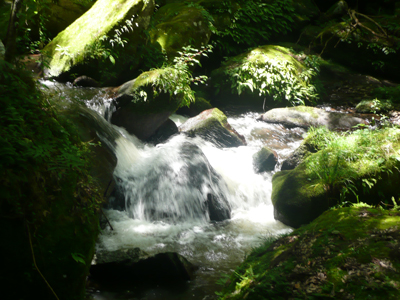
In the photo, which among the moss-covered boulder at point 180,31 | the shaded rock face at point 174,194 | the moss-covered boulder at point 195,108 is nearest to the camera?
the shaded rock face at point 174,194

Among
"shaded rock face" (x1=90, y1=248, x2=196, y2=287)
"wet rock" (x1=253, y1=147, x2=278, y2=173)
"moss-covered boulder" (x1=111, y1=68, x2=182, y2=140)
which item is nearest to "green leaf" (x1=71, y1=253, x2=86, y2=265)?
"shaded rock face" (x1=90, y1=248, x2=196, y2=287)

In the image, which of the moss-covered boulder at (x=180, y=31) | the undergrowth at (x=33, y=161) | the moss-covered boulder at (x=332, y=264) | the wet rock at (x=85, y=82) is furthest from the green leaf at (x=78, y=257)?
the moss-covered boulder at (x=180, y=31)

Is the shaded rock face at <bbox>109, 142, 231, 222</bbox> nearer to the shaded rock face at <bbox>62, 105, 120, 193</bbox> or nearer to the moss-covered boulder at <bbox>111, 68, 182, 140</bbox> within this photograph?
the shaded rock face at <bbox>62, 105, 120, 193</bbox>

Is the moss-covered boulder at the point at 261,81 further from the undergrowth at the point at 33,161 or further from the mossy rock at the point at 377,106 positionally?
the undergrowth at the point at 33,161

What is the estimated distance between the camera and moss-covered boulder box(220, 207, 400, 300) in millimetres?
1782

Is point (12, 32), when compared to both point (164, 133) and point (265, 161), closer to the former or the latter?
point (164, 133)

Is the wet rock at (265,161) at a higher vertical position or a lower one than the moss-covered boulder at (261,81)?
lower

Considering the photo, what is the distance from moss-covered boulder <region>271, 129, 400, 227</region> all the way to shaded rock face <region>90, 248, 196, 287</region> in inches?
103

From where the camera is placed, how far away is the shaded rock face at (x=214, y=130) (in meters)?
8.12

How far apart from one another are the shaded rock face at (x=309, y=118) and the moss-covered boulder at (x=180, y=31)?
3974 millimetres

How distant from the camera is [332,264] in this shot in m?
2.05

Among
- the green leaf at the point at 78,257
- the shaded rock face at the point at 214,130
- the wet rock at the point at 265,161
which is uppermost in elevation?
the shaded rock face at the point at 214,130

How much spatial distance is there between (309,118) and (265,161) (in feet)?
12.5

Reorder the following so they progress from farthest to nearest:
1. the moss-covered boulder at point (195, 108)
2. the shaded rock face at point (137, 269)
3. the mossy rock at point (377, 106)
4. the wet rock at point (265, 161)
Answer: the mossy rock at point (377, 106) < the moss-covered boulder at point (195, 108) < the wet rock at point (265, 161) < the shaded rock face at point (137, 269)
